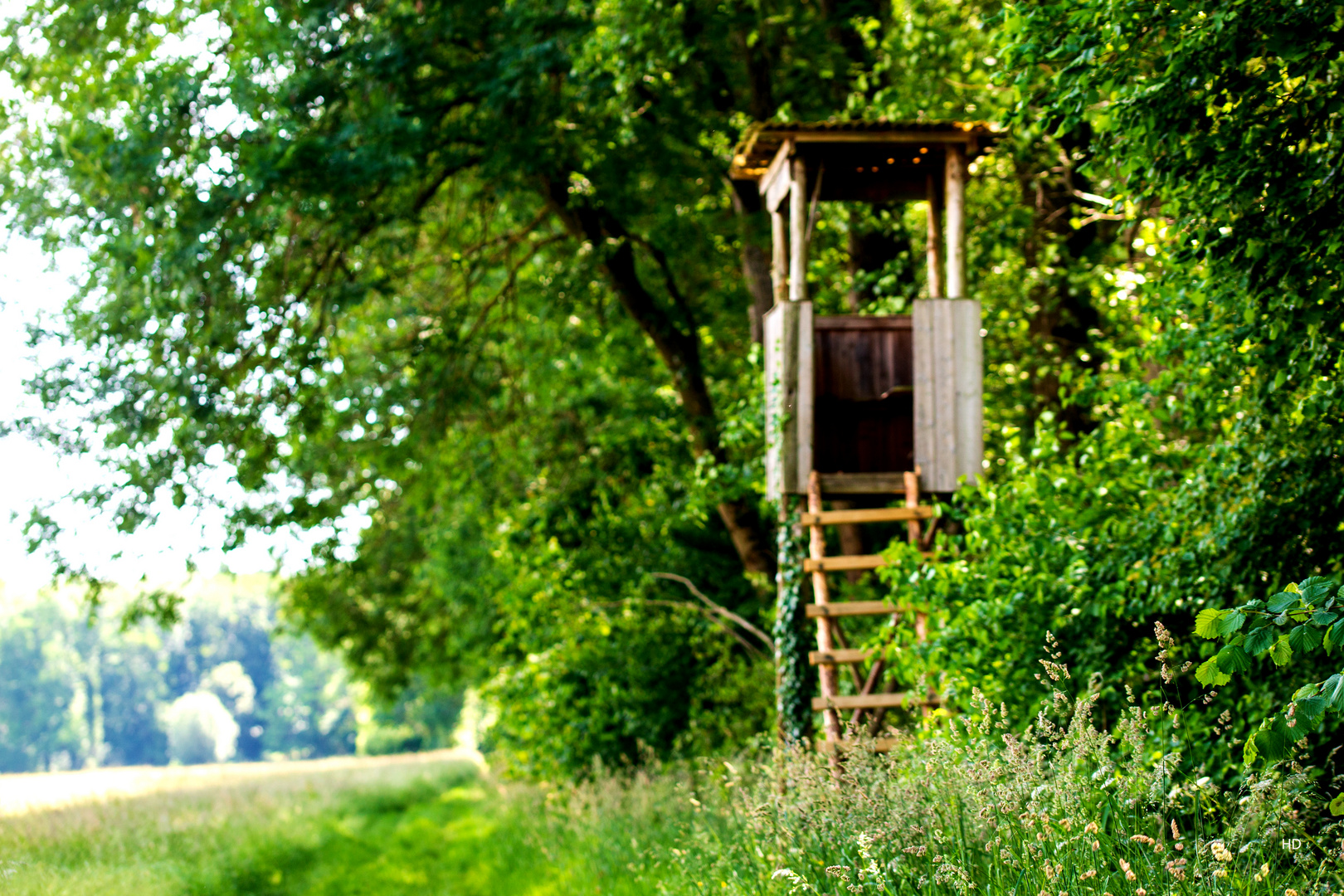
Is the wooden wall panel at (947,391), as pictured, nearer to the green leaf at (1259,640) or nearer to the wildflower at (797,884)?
the wildflower at (797,884)

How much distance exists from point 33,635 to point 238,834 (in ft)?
226

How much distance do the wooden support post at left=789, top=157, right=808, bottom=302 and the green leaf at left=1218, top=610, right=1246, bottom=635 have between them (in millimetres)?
6308

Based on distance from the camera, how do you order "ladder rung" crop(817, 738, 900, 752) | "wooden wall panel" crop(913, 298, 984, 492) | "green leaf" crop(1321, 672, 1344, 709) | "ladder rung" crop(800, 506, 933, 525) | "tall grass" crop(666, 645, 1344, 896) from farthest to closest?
1. "wooden wall panel" crop(913, 298, 984, 492)
2. "ladder rung" crop(800, 506, 933, 525)
3. "ladder rung" crop(817, 738, 900, 752)
4. "tall grass" crop(666, 645, 1344, 896)
5. "green leaf" crop(1321, 672, 1344, 709)

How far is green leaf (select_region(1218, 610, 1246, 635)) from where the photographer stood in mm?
3148

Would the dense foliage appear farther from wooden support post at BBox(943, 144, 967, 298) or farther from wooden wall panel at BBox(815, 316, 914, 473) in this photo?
wooden support post at BBox(943, 144, 967, 298)

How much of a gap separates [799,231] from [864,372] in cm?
133

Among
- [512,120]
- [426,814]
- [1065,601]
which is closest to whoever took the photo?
[1065,601]

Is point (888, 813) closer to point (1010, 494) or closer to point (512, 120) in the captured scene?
point (1010, 494)

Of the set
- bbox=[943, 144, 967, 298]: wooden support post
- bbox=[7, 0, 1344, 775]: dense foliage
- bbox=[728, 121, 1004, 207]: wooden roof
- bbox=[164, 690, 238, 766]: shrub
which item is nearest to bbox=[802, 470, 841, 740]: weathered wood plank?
bbox=[7, 0, 1344, 775]: dense foliage

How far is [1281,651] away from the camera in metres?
3.20

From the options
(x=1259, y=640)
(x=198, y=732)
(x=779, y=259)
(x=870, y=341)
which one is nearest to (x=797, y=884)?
(x=1259, y=640)

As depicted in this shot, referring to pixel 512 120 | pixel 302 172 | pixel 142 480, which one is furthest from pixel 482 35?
pixel 142 480

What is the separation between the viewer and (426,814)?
16.8m

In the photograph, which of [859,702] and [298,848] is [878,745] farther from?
[298,848]
